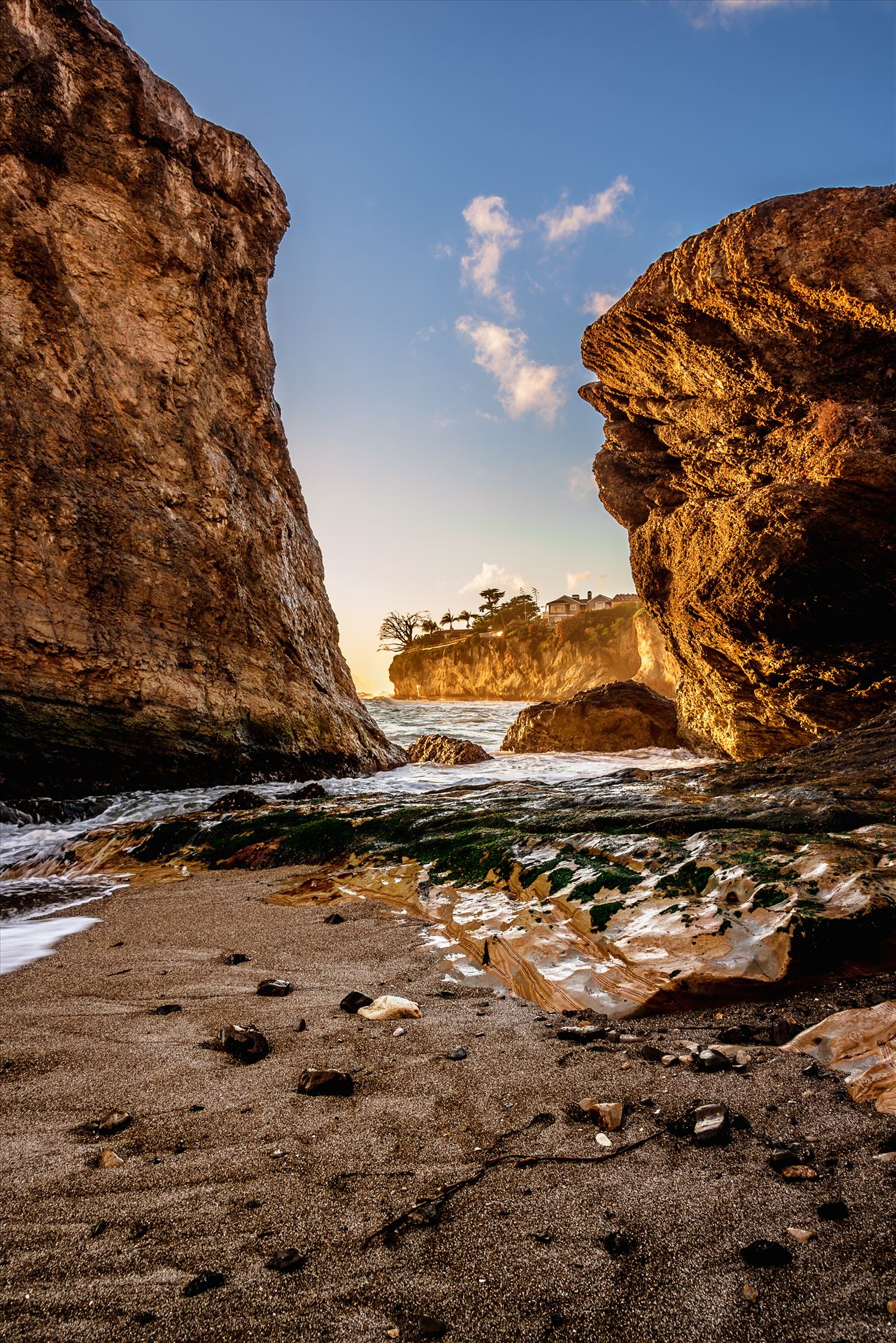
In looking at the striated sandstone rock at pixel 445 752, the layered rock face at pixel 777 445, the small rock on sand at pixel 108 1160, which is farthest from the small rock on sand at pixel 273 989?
the striated sandstone rock at pixel 445 752

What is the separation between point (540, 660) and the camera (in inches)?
2712

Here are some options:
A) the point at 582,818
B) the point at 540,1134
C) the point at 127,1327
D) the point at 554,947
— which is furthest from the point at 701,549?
the point at 127,1327

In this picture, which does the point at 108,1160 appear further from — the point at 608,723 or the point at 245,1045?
the point at 608,723

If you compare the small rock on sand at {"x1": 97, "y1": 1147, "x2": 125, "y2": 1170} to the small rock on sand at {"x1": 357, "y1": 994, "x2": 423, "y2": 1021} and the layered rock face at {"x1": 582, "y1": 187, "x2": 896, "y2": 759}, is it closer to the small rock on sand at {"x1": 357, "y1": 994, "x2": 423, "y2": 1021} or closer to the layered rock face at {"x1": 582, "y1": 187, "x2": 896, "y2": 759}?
the small rock on sand at {"x1": 357, "y1": 994, "x2": 423, "y2": 1021}

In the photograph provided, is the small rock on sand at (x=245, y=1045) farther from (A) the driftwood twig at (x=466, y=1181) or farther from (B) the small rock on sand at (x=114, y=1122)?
(A) the driftwood twig at (x=466, y=1181)

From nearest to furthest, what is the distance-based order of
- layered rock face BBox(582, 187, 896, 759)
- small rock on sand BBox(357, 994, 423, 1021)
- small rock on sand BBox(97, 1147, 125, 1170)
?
small rock on sand BBox(97, 1147, 125, 1170) < small rock on sand BBox(357, 994, 423, 1021) < layered rock face BBox(582, 187, 896, 759)

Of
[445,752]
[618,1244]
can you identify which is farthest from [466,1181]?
[445,752]

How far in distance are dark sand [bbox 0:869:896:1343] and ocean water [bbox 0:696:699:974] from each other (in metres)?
2.28

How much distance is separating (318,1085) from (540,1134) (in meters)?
0.78

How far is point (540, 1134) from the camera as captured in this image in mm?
1820

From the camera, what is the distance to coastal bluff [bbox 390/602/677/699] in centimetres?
5825

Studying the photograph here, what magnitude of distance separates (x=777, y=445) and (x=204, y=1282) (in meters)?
11.8

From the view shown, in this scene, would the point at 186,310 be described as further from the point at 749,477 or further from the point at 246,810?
the point at 749,477

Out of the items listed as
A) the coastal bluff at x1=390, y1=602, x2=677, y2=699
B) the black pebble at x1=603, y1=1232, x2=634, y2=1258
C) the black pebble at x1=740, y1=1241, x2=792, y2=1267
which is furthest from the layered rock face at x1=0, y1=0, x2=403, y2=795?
the coastal bluff at x1=390, y1=602, x2=677, y2=699
